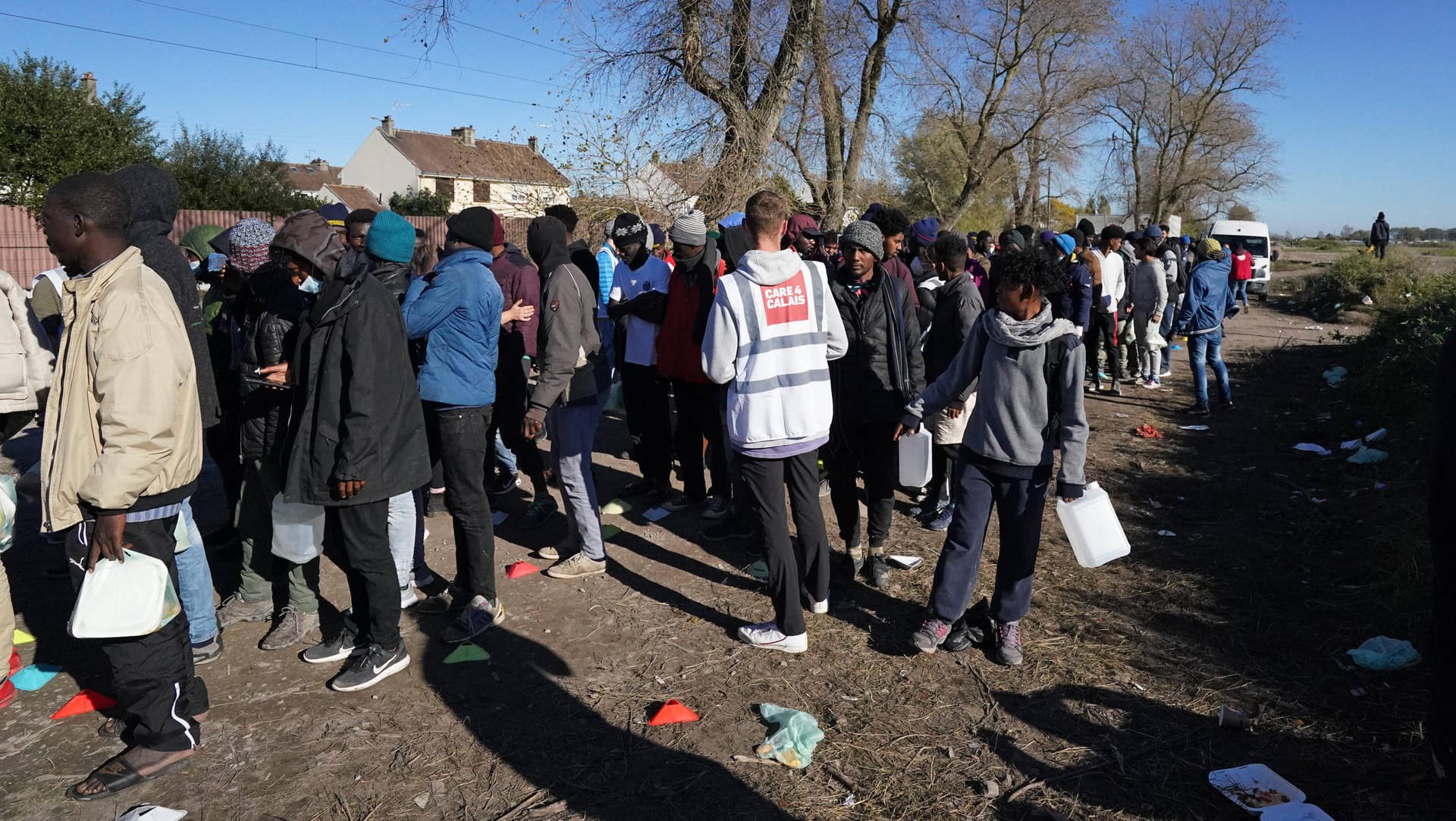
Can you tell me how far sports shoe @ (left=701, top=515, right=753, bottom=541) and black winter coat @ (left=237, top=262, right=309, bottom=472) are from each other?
2.56 metres

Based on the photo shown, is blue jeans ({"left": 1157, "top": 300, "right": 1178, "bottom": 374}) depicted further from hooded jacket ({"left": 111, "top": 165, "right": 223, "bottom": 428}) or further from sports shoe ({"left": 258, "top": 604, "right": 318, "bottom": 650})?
hooded jacket ({"left": 111, "top": 165, "right": 223, "bottom": 428})

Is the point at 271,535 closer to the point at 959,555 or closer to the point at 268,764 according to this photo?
the point at 268,764

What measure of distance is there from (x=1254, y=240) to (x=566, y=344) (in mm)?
26248

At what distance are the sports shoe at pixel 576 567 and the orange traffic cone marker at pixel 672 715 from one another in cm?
148

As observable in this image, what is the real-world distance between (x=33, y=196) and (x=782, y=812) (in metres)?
24.1

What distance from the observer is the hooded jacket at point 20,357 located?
4156 millimetres

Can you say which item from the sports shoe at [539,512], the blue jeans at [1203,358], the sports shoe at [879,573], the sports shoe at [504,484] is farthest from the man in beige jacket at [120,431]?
the blue jeans at [1203,358]

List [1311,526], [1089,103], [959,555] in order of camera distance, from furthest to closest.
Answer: [1089,103] < [1311,526] < [959,555]

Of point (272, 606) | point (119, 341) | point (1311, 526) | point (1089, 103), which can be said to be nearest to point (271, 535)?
point (272, 606)

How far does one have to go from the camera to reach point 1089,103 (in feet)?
97.6

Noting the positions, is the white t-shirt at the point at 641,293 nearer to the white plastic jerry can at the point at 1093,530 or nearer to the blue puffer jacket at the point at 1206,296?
the white plastic jerry can at the point at 1093,530

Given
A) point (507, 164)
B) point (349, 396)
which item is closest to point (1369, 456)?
point (349, 396)

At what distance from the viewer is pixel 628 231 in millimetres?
5820

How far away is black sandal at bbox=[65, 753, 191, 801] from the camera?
3016mm
